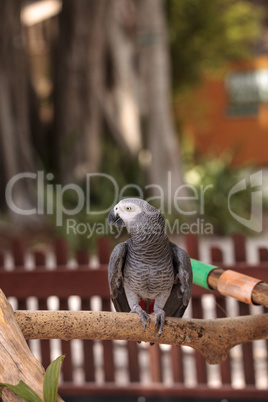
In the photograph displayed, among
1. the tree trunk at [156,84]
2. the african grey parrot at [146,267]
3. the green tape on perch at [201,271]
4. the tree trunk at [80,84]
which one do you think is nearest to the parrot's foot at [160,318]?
the african grey parrot at [146,267]

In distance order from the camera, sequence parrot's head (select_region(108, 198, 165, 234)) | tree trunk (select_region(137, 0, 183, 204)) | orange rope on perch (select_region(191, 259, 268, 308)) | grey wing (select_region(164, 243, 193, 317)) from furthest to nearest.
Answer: tree trunk (select_region(137, 0, 183, 204))
orange rope on perch (select_region(191, 259, 268, 308))
grey wing (select_region(164, 243, 193, 317))
parrot's head (select_region(108, 198, 165, 234))

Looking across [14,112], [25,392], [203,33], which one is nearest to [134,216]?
[25,392]

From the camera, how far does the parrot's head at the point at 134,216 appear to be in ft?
2.34

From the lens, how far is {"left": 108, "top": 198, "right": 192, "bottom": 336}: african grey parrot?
28.4 inches

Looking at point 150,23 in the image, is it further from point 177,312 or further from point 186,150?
point 177,312

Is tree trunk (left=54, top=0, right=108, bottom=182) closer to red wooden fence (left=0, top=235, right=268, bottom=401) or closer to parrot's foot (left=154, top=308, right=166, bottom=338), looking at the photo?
red wooden fence (left=0, top=235, right=268, bottom=401)

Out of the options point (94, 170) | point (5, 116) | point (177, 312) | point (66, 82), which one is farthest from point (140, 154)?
point (177, 312)

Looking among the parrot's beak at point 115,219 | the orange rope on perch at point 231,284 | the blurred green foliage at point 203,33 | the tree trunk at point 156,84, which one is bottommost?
the orange rope on perch at point 231,284

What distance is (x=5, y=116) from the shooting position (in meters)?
5.46

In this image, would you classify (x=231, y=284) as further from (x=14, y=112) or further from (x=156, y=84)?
(x=14, y=112)

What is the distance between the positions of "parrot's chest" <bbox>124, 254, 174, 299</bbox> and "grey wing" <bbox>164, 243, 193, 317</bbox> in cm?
1

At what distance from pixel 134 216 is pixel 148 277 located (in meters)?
0.16

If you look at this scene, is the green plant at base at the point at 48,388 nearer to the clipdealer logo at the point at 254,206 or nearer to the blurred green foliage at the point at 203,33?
the clipdealer logo at the point at 254,206

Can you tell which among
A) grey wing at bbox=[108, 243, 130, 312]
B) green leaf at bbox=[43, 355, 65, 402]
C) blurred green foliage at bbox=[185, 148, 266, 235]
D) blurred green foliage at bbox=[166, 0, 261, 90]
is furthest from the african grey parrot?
blurred green foliage at bbox=[166, 0, 261, 90]
